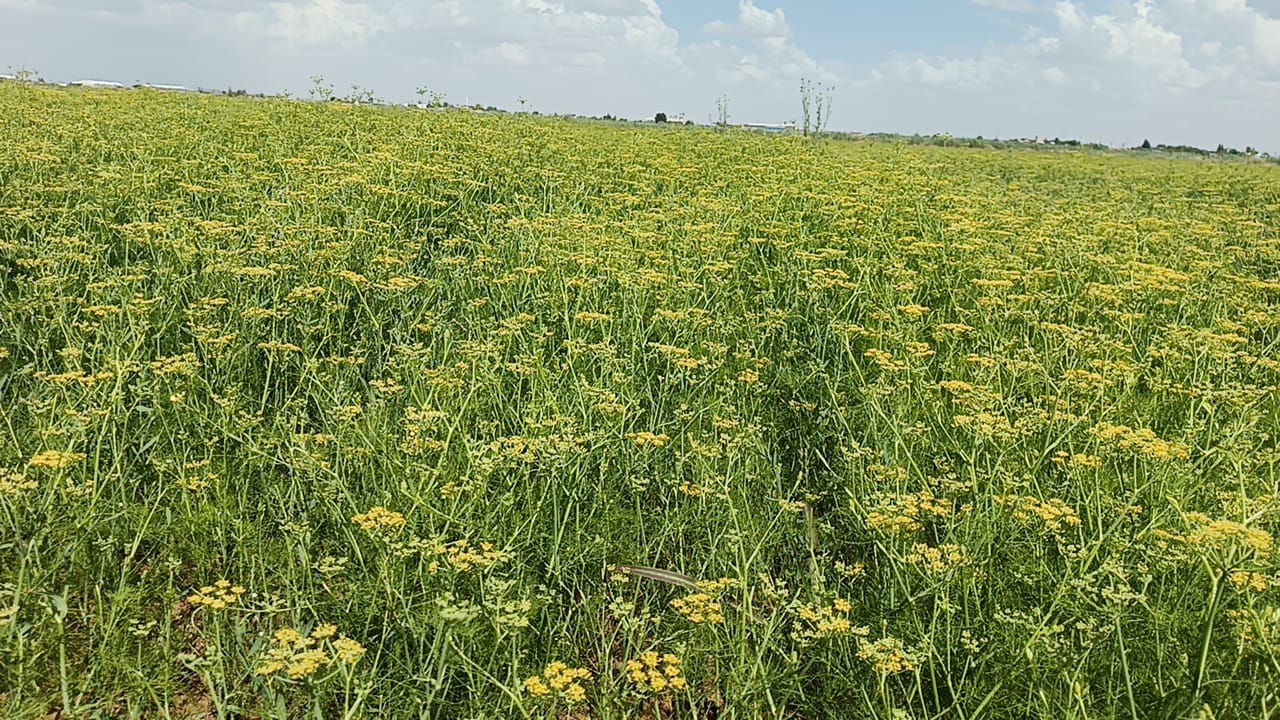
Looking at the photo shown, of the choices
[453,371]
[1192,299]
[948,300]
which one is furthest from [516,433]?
[1192,299]

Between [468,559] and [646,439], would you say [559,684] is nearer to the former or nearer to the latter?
[468,559]

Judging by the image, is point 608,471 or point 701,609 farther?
point 608,471

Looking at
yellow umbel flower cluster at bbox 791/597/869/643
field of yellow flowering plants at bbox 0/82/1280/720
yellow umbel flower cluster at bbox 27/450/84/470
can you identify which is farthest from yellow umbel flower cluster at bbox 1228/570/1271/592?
yellow umbel flower cluster at bbox 27/450/84/470

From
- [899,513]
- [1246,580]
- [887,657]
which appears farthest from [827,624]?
[1246,580]

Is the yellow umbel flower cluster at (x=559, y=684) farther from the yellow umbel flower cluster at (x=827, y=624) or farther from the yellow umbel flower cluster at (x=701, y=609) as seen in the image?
the yellow umbel flower cluster at (x=827, y=624)

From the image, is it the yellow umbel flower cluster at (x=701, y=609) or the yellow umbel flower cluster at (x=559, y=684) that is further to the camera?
the yellow umbel flower cluster at (x=701, y=609)

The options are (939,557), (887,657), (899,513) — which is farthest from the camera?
(899,513)

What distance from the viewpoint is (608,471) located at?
3.63 metres

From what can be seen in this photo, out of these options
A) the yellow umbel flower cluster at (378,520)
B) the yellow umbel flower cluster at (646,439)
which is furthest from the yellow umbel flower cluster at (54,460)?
the yellow umbel flower cluster at (646,439)

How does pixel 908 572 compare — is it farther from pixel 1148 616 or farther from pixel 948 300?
pixel 948 300

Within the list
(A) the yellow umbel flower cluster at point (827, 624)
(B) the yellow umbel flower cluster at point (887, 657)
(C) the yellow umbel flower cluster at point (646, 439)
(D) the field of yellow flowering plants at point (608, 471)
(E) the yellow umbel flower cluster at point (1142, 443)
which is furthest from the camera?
(C) the yellow umbel flower cluster at point (646, 439)

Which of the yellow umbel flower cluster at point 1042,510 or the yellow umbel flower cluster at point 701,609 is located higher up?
the yellow umbel flower cluster at point 1042,510

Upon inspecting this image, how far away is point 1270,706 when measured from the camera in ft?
7.89

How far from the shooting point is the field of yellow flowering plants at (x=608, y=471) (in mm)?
2566
